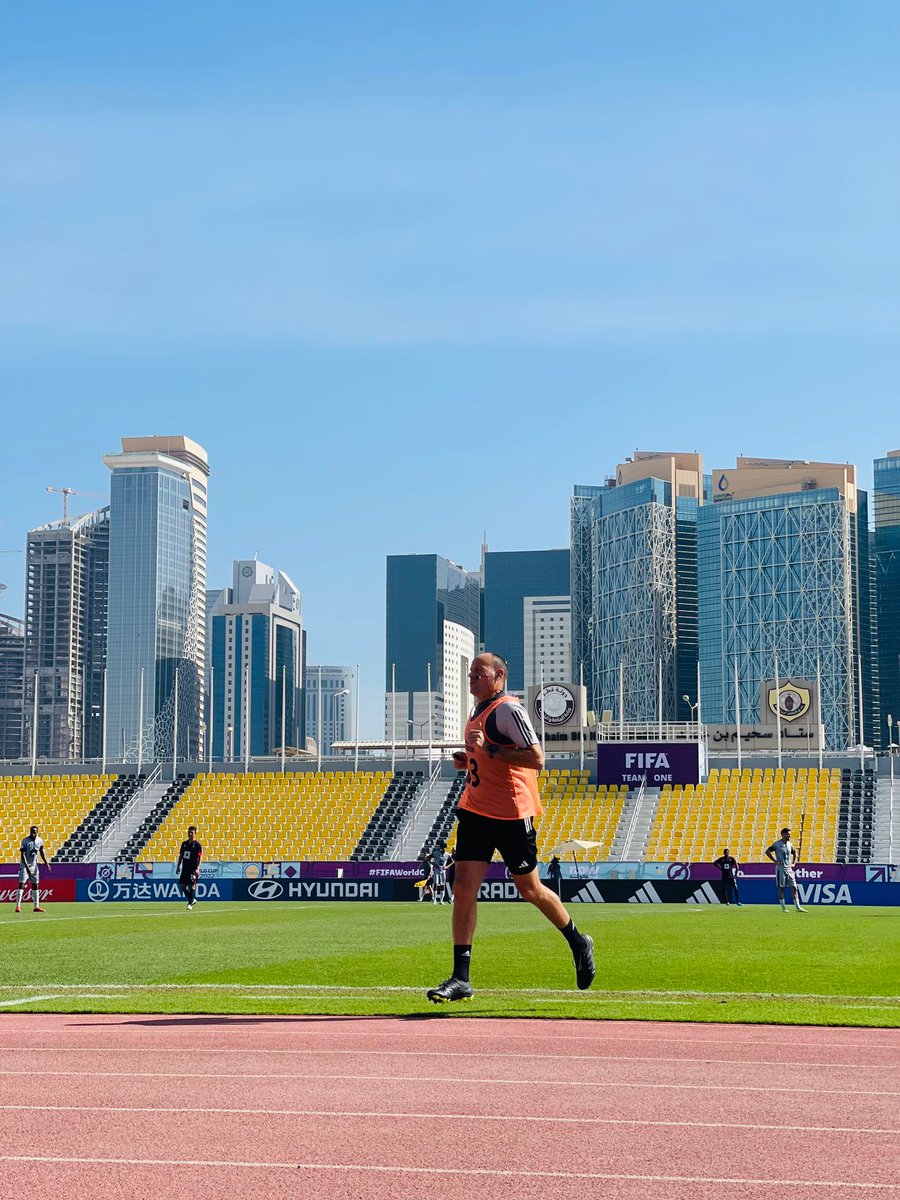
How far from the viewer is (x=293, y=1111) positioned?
7164 mm

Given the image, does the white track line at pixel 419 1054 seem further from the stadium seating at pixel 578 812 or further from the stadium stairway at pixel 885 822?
the stadium stairway at pixel 885 822

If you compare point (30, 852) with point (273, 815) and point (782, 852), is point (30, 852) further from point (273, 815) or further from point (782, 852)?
point (273, 815)

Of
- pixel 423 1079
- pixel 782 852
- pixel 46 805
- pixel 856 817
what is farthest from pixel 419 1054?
pixel 46 805

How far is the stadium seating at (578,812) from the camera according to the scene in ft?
212

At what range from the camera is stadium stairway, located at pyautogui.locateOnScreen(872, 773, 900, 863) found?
6103 cm

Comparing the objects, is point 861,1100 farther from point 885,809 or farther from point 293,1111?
point 885,809

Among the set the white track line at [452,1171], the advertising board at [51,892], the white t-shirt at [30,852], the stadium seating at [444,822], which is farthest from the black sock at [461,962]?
the stadium seating at [444,822]

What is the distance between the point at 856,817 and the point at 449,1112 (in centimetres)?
6027

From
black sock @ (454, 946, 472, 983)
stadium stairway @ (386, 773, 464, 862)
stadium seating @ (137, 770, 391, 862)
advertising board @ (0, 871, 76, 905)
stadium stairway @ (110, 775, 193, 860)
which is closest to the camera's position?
black sock @ (454, 946, 472, 983)

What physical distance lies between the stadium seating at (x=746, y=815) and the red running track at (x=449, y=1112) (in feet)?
171

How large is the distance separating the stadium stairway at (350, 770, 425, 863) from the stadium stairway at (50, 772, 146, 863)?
12329 millimetres

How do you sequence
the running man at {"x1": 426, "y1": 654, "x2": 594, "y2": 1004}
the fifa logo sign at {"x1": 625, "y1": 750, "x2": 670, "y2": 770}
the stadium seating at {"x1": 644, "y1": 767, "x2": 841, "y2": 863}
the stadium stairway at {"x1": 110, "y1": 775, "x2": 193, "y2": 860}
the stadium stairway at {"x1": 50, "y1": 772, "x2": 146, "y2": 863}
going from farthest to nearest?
the fifa logo sign at {"x1": 625, "y1": 750, "x2": 670, "y2": 770} < the stadium stairway at {"x1": 50, "y1": 772, "x2": 146, "y2": 863} < the stadium stairway at {"x1": 110, "y1": 775, "x2": 193, "y2": 860} < the stadium seating at {"x1": 644, "y1": 767, "x2": 841, "y2": 863} < the running man at {"x1": 426, "y1": 654, "x2": 594, "y2": 1004}

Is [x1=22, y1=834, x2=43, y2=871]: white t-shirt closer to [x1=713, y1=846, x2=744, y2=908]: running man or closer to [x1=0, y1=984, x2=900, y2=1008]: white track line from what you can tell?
[x1=713, y1=846, x2=744, y2=908]: running man

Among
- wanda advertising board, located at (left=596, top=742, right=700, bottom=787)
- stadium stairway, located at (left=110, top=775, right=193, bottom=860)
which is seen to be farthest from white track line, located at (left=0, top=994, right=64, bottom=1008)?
wanda advertising board, located at (left=596, top=742, right=700, bottom=787)
